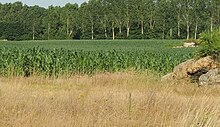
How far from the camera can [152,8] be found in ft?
316

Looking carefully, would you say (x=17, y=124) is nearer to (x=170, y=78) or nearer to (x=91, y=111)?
(x=91, y=111)

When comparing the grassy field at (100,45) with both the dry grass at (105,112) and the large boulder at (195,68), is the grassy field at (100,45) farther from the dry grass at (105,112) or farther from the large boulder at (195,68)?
the dry grass at (105,112)

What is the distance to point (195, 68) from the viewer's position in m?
13.3

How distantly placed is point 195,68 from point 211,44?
3.39ft

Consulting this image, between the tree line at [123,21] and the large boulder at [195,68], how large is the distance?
69.3 m

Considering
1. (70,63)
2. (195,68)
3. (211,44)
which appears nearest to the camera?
(211,44)

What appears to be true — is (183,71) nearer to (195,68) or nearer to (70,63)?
(195,68)

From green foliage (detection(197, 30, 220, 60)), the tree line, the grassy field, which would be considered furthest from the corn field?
the tree line

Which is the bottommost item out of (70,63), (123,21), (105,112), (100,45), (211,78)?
(100,45)

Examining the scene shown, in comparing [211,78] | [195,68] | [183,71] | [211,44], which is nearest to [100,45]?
[183,71]

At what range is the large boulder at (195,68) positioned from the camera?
516 inches

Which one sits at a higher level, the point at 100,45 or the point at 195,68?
the point at 195,68

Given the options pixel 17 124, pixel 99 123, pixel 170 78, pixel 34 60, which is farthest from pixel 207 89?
pixel 34 60

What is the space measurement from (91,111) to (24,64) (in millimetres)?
12415
